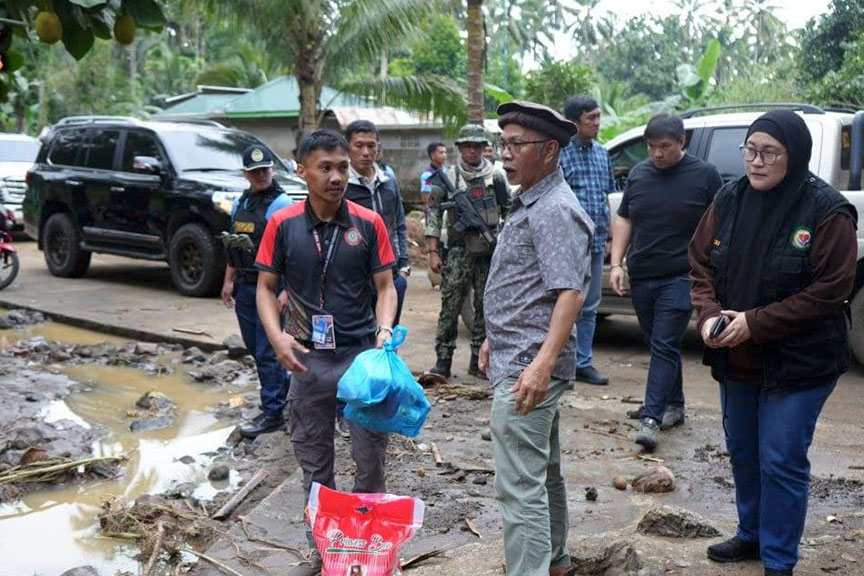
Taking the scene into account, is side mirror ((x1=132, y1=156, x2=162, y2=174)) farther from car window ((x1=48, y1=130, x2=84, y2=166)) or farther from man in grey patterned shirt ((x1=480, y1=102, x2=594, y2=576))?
man in grey patterned shirt ((x1=480, y1=102, x2=594, y2=576))

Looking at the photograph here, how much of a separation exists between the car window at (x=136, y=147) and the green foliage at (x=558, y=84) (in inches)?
559

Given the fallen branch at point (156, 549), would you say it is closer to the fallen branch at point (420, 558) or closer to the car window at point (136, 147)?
the fallen branch at point (420, 558)

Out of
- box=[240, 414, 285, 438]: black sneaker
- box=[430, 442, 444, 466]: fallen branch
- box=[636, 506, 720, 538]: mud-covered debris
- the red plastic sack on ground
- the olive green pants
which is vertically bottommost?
box=[240, 414, 285, 438]: black sneaker

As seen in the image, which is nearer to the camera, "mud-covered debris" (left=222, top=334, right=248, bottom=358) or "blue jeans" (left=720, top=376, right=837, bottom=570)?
"blue jeans" (left=720, top=376, right=837, bottom=570)

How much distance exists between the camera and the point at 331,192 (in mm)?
4258

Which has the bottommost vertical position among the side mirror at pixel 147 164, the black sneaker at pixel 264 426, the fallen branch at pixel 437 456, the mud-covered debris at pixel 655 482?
the black sneaker at pixel 264 426

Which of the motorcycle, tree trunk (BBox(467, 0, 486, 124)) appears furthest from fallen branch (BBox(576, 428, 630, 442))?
the motorcycle

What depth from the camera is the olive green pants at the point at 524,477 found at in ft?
12.0

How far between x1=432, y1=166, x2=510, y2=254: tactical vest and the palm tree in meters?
8.94

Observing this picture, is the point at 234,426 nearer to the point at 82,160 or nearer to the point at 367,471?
the point at 367,471

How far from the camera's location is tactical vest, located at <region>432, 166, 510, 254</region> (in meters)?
7.68

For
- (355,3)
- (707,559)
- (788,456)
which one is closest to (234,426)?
(707,559)

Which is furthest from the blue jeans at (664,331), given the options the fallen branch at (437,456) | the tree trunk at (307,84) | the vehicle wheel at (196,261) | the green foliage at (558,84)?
the green foliage at (558,84)

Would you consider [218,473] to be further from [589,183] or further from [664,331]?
[589,183]
